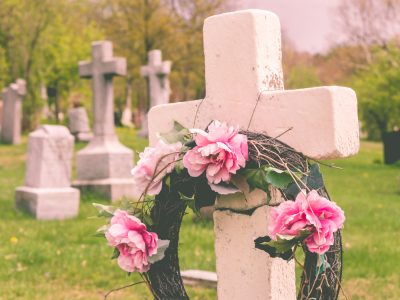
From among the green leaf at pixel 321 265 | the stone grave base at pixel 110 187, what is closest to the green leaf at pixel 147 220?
the green leaf at pixel 321 265

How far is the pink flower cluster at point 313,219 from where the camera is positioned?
227 cm

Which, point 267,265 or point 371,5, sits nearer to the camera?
point 267,265

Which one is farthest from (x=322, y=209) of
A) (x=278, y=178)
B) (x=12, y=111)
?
(x=12, y=111)

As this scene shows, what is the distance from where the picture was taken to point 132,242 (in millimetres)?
2611

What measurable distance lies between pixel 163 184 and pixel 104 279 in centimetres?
274

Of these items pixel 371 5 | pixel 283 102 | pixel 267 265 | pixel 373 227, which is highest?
pixel 371 5

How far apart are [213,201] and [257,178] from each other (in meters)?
0.26

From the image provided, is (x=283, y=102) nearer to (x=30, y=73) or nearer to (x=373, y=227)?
(x=373, y=227)

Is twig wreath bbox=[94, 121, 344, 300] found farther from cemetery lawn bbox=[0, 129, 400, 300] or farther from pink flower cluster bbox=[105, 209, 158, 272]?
cemetery lawn bbox=[0, 129, 400, 300]

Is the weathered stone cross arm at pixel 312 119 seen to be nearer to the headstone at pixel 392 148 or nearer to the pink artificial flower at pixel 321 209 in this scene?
the pink artificial flower at pixel 321 209

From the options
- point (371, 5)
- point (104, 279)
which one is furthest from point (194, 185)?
point (371, 5)

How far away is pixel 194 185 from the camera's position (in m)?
2.68

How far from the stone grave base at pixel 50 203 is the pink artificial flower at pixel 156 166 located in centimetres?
614

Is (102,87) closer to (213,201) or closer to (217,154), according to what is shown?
(213,201)
